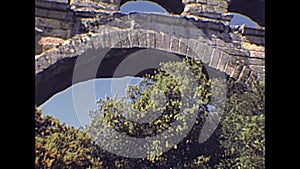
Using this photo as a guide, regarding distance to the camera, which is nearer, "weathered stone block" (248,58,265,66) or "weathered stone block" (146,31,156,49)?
"weathered stone block" (146,31,156,49)

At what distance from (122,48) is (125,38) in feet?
0.45

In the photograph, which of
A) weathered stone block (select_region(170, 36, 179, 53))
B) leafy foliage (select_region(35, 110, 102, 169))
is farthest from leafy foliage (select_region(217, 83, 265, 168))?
leafy foliage (select_region(35, 110, 102, 169))

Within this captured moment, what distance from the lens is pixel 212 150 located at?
658cm

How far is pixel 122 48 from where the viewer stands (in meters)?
6.62

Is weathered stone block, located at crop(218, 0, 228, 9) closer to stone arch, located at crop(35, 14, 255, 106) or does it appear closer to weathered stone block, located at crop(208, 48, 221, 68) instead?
stone arch, located at crop(35, 14, 255, 106)

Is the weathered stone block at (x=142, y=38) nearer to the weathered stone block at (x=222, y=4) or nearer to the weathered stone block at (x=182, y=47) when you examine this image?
the weathered stone block at (x=182, y=47)

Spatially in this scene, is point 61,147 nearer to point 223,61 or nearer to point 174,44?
point 174,44

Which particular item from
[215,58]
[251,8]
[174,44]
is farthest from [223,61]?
[251,8]

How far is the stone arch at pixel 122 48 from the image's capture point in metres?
6.42

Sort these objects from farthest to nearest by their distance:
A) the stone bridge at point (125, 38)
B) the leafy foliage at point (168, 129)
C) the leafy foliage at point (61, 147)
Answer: the stone bridge at point (125, 38)
the leafy foliage at point (168, 129)
the leafy foliage at point (61, 147)

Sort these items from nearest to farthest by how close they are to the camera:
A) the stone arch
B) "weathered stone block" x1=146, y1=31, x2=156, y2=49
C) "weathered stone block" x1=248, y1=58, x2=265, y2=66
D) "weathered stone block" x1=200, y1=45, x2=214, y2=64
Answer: the stone arch
"weathered stone block" x1=146, y1=31, x2=156, y2=49
"weathered stone block" x1=200, y1=45, x2=214, y2=64
"weathered stone block" x1=248, y1=58, x2=265, y2=66

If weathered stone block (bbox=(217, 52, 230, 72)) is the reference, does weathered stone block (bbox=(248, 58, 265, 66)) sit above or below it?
below

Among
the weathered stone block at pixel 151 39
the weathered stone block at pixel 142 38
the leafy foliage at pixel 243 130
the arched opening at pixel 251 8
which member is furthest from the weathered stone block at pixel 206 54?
the arched opening at pixel 251 8

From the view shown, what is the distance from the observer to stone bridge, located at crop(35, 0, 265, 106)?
6.54m
